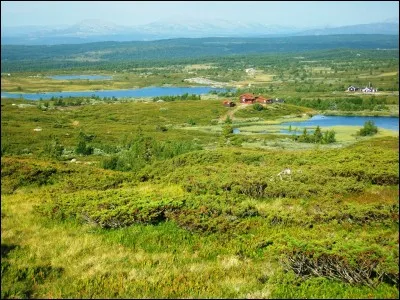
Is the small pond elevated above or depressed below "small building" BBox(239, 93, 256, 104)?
below

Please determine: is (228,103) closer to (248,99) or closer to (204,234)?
(248,99)

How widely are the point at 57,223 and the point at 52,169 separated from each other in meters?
8.34

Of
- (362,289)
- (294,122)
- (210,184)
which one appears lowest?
(294,122)

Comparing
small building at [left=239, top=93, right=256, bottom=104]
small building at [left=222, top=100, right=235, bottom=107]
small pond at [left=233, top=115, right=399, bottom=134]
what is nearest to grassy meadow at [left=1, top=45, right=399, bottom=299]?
small pond at [left=233, top=115, right=399, bottom=134]

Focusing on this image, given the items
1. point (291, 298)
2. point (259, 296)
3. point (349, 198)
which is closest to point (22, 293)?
point (259, 296)

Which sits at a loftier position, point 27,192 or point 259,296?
point 259,296

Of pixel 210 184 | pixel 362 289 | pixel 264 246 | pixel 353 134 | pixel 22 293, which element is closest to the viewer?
pixel 22 293

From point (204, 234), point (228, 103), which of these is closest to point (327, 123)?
point (228, 103)

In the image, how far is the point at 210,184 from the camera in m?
17.5

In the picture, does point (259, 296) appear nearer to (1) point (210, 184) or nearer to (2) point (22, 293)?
(2) point (22, 293)

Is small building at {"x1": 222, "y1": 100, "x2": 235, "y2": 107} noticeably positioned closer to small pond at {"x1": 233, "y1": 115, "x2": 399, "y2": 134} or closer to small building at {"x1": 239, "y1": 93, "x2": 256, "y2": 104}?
small building at {"x1": 239, "y1": 93, "x2": 256, "y2": 104}

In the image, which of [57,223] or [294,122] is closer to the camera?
[57,223]

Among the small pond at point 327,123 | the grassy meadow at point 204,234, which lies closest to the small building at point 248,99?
the small pond at point 327,123

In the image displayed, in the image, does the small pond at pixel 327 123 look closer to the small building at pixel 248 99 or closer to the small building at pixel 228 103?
the small building at pixel 248 99
